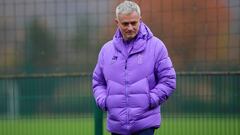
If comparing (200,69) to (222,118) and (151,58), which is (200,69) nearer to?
(222,118)

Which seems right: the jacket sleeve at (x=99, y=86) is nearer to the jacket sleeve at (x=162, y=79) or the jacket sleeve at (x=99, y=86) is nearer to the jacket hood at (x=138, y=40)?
the jacket hood at (x=138, y=40)

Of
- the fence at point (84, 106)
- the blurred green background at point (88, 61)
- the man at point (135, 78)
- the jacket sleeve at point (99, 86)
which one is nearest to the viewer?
the man at point (135, 78)

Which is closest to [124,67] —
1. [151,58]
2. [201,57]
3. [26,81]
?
[151,58]

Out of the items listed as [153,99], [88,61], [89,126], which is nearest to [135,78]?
[153,99]

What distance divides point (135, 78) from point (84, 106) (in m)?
2.33

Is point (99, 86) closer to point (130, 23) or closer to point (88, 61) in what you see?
point (130, 23)

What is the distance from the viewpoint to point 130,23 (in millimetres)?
5516

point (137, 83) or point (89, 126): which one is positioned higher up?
point (137, 83)

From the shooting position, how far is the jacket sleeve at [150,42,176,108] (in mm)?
5509

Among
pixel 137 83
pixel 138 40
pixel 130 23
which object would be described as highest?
pixel 130 23

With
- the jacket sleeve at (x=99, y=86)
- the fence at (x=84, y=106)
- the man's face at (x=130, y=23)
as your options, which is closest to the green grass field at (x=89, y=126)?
the fence at (x=84, y=106)

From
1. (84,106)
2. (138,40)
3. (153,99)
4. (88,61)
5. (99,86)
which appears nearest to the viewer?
(153,99)

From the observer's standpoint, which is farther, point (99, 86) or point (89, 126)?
point (89, 126)

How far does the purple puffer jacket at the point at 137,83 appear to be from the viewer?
549 cm
